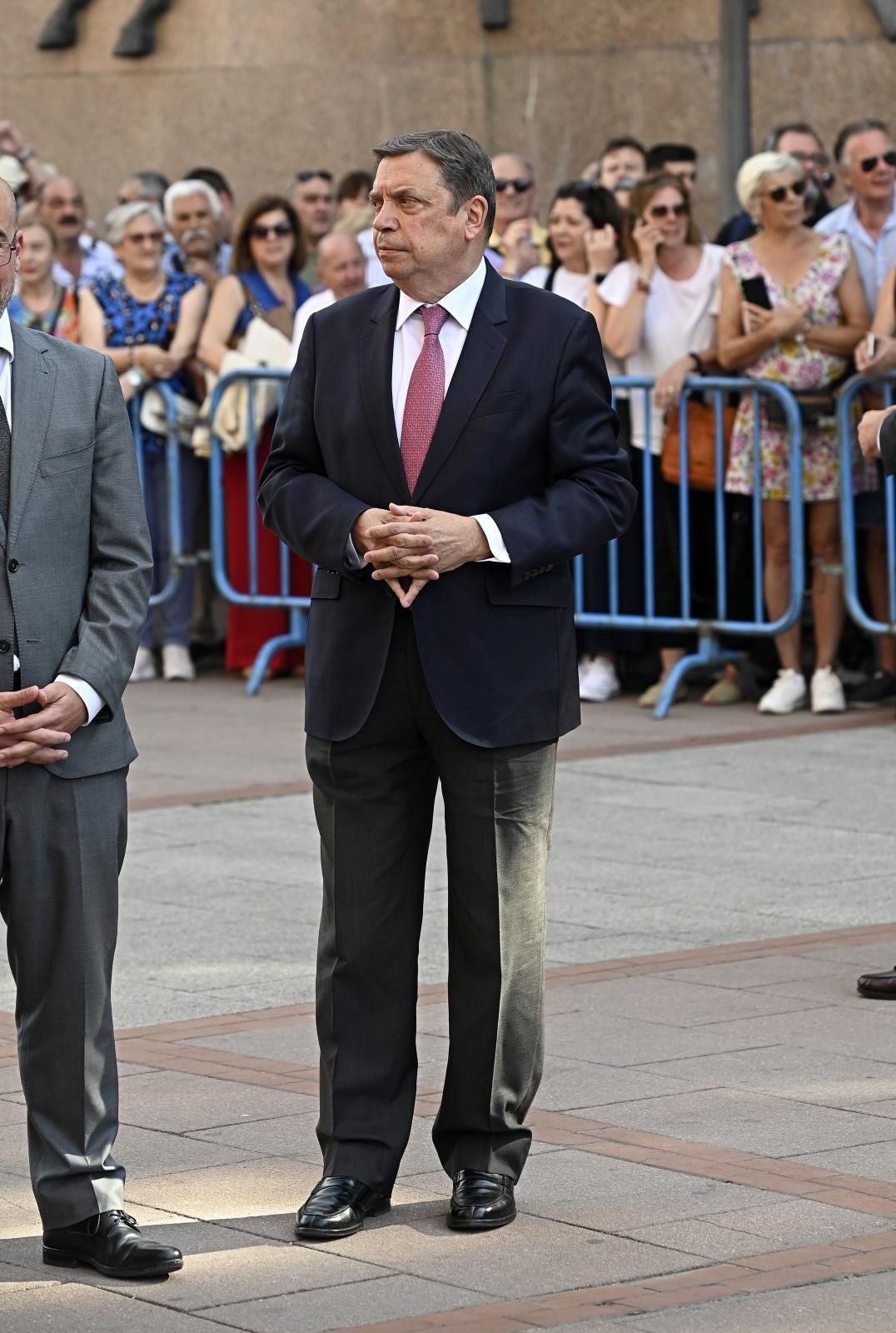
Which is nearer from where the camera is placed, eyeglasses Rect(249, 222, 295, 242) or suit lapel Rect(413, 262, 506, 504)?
suit lapel Rect(413, 262, 506, 504)

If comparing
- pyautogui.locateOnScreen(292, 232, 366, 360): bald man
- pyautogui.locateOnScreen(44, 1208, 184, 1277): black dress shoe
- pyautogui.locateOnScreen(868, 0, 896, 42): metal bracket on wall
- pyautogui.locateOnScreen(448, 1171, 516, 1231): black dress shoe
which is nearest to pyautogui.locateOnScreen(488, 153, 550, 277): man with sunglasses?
pyautogui.locateOnScreen(292, 232, 366, 360): bald man

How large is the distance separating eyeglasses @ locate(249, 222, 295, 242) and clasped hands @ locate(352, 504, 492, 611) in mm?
8149

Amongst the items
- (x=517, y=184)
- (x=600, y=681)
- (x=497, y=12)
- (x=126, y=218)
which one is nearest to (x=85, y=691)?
(x=600, y=681)

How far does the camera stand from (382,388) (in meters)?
4.97

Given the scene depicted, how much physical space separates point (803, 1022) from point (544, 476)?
75.8 inches

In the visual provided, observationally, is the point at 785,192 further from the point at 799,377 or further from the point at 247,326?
the point at 247,326

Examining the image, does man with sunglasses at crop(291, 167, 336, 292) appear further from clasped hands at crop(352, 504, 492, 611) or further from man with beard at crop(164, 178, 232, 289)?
clasped hands at crop(352, 504, 492, 611)

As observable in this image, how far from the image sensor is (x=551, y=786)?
505cm

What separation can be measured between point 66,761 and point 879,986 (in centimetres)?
269

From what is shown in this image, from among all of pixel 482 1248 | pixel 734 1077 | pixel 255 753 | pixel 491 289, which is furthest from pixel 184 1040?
pixel 255 753

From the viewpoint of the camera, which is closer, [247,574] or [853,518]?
[853,518]

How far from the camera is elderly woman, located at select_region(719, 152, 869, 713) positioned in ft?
36.4

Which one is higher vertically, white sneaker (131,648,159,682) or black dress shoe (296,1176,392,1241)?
white sneaker (131,648,159,682)

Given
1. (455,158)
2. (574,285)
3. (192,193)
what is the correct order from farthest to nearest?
(192,193)
(574,285)
(455,158)
